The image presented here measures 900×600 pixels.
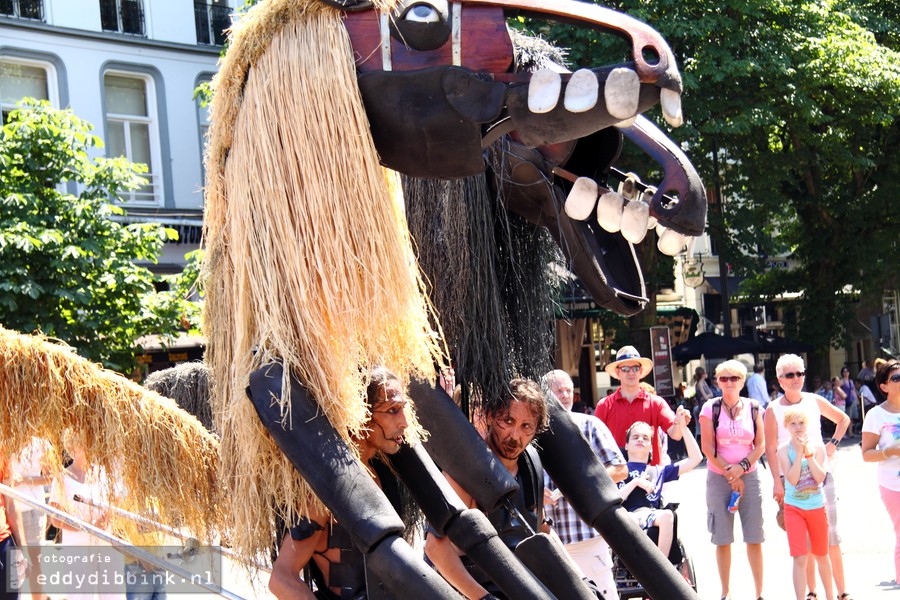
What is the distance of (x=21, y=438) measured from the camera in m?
2.60

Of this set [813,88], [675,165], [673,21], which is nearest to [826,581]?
[675,165]

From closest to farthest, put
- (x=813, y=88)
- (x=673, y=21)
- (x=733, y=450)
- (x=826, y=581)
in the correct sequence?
(x=826, y=581) < (x=733, y=450) < (x=673, y=21) < (x=813, y=88)

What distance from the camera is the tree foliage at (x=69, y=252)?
10.3 metres

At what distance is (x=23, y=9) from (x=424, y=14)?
16.5m

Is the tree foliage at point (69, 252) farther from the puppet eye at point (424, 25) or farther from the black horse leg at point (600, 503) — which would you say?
the puppet eye at point (424, 25)

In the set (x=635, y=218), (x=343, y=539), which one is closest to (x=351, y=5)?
(x=635, y=218)

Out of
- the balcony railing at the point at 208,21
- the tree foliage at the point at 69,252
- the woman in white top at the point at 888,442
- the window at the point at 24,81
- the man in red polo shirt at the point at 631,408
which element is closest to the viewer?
the woman in white top at the point at 888,442

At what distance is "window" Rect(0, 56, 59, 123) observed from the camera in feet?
54.3

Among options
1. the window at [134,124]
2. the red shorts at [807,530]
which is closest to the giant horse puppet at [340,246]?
the red shorts at [807,530]

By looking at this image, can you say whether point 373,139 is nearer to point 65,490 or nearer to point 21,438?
point 21,438

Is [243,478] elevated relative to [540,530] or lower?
elevated

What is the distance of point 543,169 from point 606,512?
888mm

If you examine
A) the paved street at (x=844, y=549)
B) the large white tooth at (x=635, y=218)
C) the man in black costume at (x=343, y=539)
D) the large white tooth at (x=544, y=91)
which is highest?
the large white tooth at (x=544, y=91)

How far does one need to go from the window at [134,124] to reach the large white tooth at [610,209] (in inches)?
636
